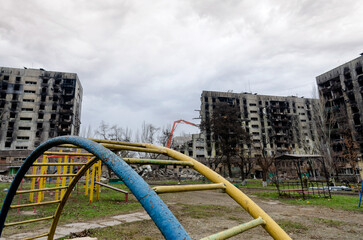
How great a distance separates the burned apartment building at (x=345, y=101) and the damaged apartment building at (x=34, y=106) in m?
49.8

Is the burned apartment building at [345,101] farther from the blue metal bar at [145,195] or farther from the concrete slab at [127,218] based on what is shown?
the blue metal bar at [145,195]

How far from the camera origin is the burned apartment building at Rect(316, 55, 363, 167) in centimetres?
3425

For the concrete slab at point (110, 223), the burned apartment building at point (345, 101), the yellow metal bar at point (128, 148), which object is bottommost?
the concrete slab at point (110, 223)

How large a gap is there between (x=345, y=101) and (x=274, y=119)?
16.9 metres

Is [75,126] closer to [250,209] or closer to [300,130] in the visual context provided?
[250,209]

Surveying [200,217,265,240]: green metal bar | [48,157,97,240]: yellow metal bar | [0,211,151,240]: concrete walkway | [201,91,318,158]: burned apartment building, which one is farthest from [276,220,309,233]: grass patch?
→ [201,91,318,158]: burned apartment building

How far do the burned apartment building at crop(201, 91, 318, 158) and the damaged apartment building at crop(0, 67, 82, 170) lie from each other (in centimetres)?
3072

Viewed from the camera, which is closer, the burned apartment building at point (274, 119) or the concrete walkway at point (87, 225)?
the concrete walkway at point (87, 225)

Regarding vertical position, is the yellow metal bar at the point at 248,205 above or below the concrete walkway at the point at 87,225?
above

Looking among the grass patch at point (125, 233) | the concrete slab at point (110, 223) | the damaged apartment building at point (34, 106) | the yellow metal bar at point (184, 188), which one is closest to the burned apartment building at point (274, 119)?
the damaged apartment building at point (34, 106)

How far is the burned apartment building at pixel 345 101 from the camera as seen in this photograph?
34250 millimetres

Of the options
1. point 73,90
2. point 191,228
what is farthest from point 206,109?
point 191,228

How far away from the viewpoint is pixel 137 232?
426 cm

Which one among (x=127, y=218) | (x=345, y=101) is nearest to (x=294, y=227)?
(x=127, y=218)
